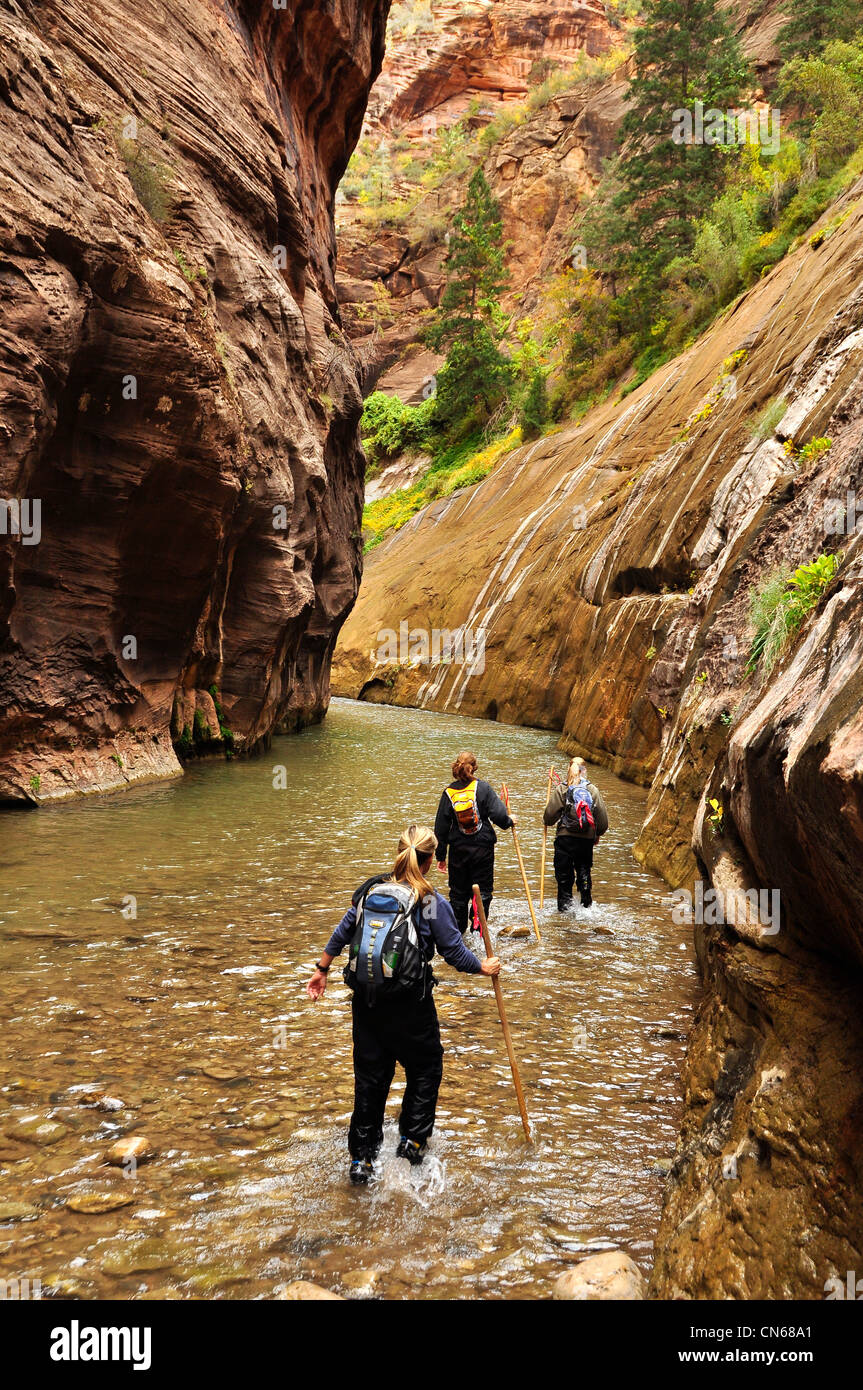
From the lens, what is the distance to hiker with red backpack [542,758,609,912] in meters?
9.16

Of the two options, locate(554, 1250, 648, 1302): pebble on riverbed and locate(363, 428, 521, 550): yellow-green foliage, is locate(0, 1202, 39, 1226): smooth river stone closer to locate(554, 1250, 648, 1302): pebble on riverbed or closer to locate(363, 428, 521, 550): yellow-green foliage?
locate(554, 1250, 648, 1302): pebble on riverbed

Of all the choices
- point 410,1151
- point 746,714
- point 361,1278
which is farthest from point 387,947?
point 746,714

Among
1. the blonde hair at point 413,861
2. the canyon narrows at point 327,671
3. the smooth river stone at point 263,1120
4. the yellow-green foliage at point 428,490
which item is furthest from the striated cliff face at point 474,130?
the smooth river stone at point 263,1120

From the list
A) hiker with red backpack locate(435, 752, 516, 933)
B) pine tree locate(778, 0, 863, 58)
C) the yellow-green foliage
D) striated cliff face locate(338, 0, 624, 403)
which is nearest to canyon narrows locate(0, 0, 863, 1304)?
hiker with red backpack locate(435, 752, 516, 933)

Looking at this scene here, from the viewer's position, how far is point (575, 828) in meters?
9.22

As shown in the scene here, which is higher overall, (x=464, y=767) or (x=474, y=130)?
(x=474, y=130)

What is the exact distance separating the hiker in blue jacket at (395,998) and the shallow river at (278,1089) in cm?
20

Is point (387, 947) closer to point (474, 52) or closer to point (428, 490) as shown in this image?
point (428, 490)

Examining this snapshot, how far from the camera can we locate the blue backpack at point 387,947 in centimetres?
433

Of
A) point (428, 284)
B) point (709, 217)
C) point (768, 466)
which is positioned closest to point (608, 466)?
point (709, 217)

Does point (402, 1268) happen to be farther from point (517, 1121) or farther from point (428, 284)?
point (428, 284)

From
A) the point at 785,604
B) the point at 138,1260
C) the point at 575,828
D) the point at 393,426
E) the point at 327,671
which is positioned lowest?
the point at 138,1260

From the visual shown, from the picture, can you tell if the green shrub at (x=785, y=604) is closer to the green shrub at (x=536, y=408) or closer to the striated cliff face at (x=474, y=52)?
the green shrub at (x=536, y=408)

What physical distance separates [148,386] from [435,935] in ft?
38.7
